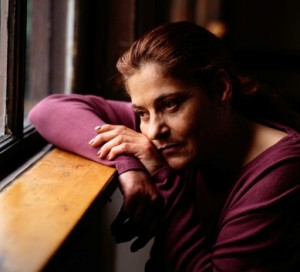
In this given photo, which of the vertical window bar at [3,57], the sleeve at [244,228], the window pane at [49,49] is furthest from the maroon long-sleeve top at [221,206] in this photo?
the window pane at [49,49]

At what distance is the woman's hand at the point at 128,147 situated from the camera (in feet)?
3.67

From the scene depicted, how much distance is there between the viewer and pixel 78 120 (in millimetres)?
1255

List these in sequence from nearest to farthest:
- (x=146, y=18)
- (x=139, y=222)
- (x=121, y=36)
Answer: (x=139, y=222)
(x=121, y=36)
(x=146, y=18)

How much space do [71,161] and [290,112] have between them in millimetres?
654

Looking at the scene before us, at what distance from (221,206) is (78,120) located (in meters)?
0.45

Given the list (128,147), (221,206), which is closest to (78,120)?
(128,147)

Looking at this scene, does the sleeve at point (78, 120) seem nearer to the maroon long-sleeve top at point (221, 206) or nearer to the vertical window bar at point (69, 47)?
the maroon long-sleeve top at point (221, 206)

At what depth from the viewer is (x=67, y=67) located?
1771mm

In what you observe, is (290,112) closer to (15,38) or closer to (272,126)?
(272,126)

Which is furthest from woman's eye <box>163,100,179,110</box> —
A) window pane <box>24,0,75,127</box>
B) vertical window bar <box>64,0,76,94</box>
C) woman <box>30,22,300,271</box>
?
vertical window bar <box>64,0,76,94</box>

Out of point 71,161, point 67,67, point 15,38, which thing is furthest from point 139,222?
point 67,67

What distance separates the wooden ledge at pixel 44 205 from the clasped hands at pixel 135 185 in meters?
0.05

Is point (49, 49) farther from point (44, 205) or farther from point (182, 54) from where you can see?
point (44, 205)

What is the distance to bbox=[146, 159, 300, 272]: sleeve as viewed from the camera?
102cm
